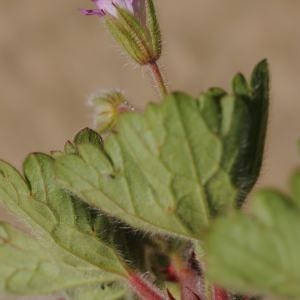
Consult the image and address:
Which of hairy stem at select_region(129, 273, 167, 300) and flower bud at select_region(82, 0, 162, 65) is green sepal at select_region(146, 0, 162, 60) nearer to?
flower bud at select_region(82, 0, 162, 65)

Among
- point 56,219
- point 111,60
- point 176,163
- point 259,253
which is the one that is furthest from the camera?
point 111,60

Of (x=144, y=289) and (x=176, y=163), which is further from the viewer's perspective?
(x=144, y=289)

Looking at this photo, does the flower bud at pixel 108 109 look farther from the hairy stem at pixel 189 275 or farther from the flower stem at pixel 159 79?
the hairy stem at pixel 189 275

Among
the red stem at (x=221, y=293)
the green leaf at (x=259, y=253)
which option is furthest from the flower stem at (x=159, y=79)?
the green leaf at (x=259, y=253)

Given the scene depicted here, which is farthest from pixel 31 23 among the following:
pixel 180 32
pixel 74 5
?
pixel 180 32

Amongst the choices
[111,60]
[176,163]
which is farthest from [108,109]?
[111,60]

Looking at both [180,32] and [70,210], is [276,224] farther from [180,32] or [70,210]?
[180,32]

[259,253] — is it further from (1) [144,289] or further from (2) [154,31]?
(2) [154,31]
